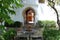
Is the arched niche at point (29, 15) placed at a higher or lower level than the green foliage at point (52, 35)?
higher

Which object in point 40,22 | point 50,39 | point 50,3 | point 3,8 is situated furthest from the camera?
point 40,22

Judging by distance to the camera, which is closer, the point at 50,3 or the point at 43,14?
the point at 50,3

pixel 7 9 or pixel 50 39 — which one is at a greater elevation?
pixel 7 9

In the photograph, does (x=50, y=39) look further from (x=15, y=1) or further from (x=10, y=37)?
(x=15, y=1)

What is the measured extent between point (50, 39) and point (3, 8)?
25.8ft

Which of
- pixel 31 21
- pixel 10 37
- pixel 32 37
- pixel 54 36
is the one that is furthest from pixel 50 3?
pixel 31 21

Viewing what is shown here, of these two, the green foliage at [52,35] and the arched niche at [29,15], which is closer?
the green foliage at [52,35]

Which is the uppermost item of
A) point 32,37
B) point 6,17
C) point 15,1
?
point 15,1

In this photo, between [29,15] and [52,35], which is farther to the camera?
[29,15]

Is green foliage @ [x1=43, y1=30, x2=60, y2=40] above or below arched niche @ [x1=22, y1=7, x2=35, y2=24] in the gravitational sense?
below

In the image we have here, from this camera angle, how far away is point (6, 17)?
A: 4.41 meters

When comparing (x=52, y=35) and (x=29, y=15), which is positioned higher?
(x=29, y=15)

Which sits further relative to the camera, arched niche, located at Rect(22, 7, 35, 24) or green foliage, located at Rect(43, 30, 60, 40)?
arched niche, located at Rect(22, 7, 35, 24)

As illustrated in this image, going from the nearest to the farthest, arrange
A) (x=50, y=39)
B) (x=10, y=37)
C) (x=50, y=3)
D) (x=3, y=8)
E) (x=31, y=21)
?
(x=3, y=8) < (x=50, y=39) < (x=10, y=37) < (x=50, y=3) < (x=31, y=21)
